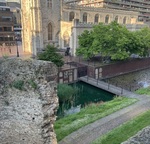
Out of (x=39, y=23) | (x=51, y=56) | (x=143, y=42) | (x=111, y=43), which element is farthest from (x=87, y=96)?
(x=39, y=23)

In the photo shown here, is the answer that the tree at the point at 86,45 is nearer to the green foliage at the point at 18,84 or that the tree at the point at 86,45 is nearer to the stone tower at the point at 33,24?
the stone tower at the point at 33,24

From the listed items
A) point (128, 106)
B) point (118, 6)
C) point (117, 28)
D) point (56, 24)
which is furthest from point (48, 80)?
point (118, 6)

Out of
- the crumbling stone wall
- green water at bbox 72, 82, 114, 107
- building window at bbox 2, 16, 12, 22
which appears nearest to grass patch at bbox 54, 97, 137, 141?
green water at bbox 72, 82, 114, 107

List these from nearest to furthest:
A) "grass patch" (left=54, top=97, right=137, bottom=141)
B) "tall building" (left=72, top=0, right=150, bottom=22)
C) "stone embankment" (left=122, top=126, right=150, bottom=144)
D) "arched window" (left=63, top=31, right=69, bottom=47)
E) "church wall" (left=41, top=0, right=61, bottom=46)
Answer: "stone embankment" (left=122, top=126, right=150, bottom=144), "grass patch" (left=54, top=97, right=137, bottom=141), "arched window" (left=63, top=31, right=69, bottom=47), "church wall" (left=41, top=0, right=61, bottom=46), "tall building" (left=72, top=0, right=150, bottom=22)

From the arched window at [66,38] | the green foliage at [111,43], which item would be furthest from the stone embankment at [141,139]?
the arched window at [66,38]

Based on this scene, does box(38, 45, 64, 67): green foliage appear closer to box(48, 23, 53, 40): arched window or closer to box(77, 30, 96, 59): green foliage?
box(77, 30, 96, 59): green foliage

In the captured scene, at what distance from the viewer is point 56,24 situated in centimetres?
3772

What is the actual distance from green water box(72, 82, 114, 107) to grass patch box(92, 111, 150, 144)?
6625 millimetres

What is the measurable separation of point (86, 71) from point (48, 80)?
18.2 m

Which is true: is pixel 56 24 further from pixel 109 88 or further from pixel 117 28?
pixel 109 88

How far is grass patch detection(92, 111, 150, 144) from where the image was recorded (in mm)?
10469

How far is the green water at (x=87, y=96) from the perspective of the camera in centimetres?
1797

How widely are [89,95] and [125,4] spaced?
5870 centimetres

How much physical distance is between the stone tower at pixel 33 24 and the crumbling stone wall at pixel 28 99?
28.1 m
